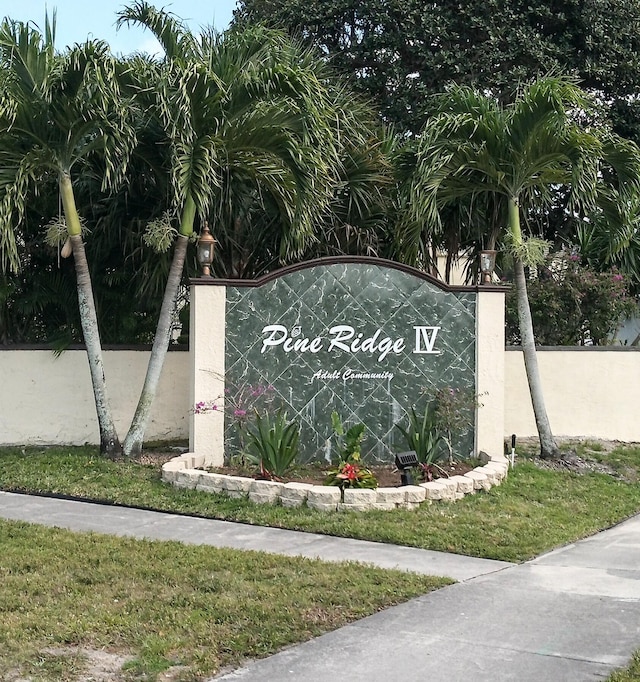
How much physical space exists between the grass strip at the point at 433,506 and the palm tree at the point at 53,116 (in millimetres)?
2668

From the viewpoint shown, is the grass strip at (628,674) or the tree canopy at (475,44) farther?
the tree canopy at (475,44)

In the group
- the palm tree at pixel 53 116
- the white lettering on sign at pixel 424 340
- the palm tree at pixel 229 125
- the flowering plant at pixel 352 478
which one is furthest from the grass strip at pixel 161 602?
the white lettering on sign at pixel 424 340

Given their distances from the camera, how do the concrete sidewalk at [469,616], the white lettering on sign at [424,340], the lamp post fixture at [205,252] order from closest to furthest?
1. the concrete sidewalk at [469,616]
2. the lamp post fixture at [205,252]
3. the white lettering on sign at [424,340]

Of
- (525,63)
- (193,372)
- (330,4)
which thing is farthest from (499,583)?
(330,4)

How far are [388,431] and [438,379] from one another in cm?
99

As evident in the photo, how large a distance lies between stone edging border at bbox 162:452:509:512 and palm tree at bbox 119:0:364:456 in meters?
2.00

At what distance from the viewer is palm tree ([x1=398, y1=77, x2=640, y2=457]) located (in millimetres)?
10906

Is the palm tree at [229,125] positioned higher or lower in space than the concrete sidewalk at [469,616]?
higher

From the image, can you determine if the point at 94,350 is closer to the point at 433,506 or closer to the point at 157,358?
the point at 157,358

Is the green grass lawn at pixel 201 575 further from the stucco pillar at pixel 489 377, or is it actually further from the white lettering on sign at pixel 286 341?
the white lettering on sign at pixel 286 341

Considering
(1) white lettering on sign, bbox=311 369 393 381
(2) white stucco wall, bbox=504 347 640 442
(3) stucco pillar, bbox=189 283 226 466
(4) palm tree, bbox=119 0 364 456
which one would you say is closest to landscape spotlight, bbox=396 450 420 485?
(1) white lettering on sign, bbox=311 369 393 381

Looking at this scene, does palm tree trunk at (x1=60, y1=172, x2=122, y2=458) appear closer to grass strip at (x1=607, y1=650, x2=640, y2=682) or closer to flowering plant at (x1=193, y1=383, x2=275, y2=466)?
flowering plant at (x1=193, y1=383, x2=275, y2=466)

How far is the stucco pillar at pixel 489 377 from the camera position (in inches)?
450

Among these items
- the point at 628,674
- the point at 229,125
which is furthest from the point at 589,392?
the point at 628,674
